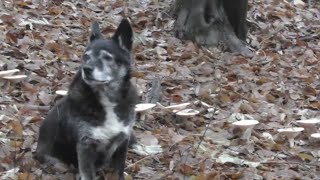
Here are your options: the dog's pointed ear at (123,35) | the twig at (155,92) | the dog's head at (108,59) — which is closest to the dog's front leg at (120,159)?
the dog's head at (108,59)

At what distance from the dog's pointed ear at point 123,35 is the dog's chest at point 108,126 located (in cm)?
50

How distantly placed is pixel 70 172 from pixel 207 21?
5.24 metres

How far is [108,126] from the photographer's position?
514cm

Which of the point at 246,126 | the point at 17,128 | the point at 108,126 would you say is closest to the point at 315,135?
the point at 246,126

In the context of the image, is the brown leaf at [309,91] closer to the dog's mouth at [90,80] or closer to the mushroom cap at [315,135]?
the mushroom cap at [315,135]

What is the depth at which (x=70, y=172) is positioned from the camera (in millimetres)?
5629

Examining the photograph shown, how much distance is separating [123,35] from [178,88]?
291 cm

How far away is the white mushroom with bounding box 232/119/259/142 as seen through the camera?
22.2ft

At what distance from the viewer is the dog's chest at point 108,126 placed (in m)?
5.12

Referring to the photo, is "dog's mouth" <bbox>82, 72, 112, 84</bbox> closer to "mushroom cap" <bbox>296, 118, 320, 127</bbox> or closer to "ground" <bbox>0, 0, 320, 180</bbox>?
"ground" <bbox>0, 0, 320, 180</bbox>

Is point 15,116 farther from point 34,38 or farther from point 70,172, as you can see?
point 34,38

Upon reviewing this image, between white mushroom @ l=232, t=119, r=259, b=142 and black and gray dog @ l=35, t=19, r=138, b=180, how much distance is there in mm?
1770

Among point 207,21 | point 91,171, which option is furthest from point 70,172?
point 207,21

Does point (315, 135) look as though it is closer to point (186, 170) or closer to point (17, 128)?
point (186, 170)
